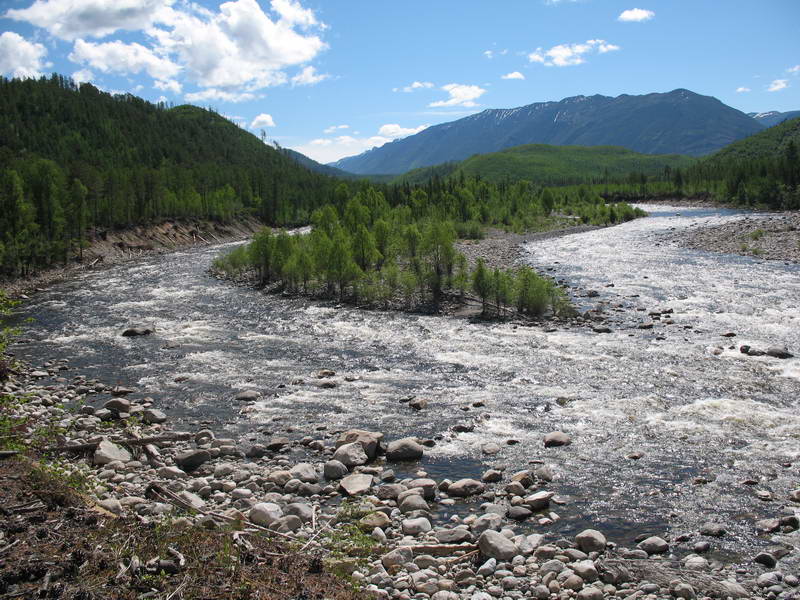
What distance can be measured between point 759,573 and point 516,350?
18.0 meters

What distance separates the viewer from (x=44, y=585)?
7.68m

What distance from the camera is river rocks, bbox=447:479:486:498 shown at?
14047 millimetres

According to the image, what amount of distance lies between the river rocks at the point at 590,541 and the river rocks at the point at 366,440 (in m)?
6.68

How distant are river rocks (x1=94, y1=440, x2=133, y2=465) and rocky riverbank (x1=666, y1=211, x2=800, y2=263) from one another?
181ft

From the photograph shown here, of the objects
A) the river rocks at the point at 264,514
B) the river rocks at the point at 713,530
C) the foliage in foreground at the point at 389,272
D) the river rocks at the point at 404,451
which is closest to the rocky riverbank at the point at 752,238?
the foliage in foreground at the point at 389,272

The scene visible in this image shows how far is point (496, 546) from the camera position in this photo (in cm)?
1109

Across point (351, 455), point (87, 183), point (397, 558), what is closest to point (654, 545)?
point (397, 558)

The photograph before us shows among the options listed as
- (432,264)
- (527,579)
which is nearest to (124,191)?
(432,264)

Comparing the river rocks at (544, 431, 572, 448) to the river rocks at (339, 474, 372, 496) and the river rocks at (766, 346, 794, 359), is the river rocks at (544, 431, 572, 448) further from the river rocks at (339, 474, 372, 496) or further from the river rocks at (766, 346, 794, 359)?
the river rocks at (766, 346, 794, 359)

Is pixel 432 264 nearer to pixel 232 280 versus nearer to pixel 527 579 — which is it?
pixel 232 280

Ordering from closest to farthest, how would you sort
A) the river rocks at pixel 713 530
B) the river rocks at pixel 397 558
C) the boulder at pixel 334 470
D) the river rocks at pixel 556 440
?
the river rocks at pixel 397 558, the river rocks at pixel 713 530, the boulder at pixel 334 470, the river rocks at pixel 556 440

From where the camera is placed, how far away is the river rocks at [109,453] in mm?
15414

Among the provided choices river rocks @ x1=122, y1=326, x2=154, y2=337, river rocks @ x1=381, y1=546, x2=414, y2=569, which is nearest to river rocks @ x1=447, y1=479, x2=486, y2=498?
river rocks @ x1=381, y1=546, x2=414, y2=569

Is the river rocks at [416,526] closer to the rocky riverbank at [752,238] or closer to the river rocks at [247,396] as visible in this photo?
the river rocks at [247,396]
